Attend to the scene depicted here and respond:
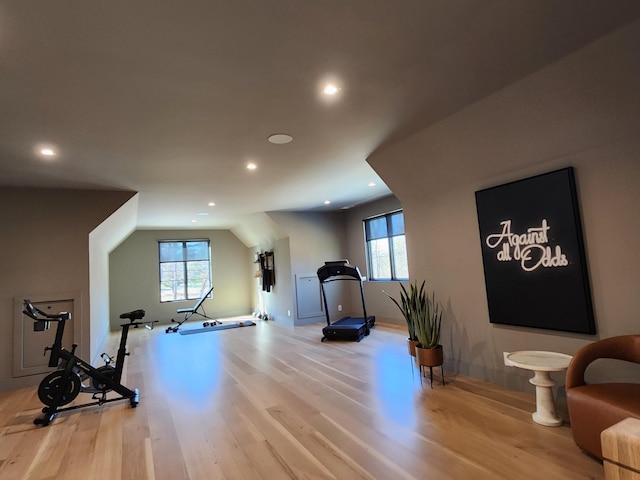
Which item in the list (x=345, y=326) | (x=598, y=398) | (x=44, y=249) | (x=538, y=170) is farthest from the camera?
(x=345, y=326)

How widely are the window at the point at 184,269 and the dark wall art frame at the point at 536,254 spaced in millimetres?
8747

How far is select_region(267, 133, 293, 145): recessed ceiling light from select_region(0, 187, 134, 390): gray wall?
315cm

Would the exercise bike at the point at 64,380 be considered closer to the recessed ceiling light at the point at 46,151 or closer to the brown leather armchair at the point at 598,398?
the recessed ceiling light at the point at 46,151

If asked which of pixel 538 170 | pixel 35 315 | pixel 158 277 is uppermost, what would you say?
pixel 538 170

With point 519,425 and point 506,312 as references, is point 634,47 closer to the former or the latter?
point 506,312

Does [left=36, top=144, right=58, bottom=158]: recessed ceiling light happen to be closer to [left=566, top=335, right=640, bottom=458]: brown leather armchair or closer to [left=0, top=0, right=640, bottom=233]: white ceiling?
[left=0, top=0, right=640, bottom=233]: white ceiling

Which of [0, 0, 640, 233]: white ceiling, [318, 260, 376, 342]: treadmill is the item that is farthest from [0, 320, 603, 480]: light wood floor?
[0, 0, 640, 233]: white ceiling

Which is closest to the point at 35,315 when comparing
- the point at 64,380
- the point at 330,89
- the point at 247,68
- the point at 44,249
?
the point at 64,380

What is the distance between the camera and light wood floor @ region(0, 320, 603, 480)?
2.23m

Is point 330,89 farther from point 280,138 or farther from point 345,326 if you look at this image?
point 345,326

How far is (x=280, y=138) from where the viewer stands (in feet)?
11.7

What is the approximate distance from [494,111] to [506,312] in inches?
75.7

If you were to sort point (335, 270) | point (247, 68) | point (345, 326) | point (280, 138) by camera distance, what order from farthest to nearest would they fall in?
point (335, 270) < point (345, 326) < point (280, 138) < point (247, 68)

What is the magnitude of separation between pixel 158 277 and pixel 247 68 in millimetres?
8942
